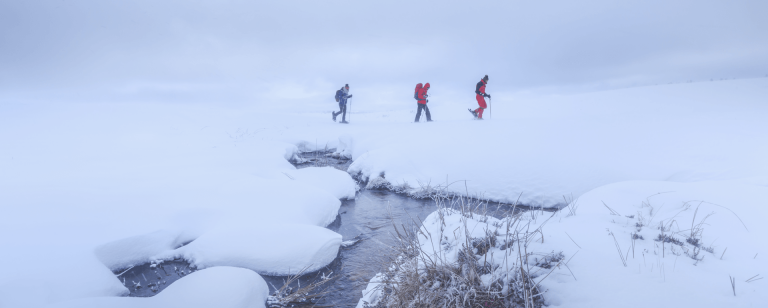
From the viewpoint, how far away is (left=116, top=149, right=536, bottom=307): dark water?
3061 mm

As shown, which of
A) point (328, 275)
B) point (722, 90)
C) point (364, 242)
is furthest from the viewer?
point (722, 90)

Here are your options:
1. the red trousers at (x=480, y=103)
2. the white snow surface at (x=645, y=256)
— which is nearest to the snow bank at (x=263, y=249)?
the white snow surface at (x=645, y=256)

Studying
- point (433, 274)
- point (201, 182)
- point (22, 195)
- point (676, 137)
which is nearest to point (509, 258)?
point (433, 274)

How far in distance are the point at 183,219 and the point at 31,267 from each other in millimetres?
1420

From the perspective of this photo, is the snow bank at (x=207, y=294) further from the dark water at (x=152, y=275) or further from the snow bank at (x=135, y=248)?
the snow bank at (x=135, y=248)

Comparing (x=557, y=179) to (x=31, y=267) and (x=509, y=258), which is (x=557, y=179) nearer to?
(x=509, y=258)

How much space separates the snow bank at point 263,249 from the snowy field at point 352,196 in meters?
0.02

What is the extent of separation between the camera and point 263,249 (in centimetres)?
341

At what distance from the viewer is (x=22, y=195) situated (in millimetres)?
3811

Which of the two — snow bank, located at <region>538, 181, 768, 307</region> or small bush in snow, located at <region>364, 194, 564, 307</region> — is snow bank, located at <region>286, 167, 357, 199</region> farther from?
snow bank, located at <region>538, 181, 768, 307</region>

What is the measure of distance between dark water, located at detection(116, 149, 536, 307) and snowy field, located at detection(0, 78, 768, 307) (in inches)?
6.2

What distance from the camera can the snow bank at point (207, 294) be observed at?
2.19m

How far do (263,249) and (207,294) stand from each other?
3.14ft

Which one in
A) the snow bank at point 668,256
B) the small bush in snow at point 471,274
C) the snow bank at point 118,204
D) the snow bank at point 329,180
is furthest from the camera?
the snow bank at point 329,180
